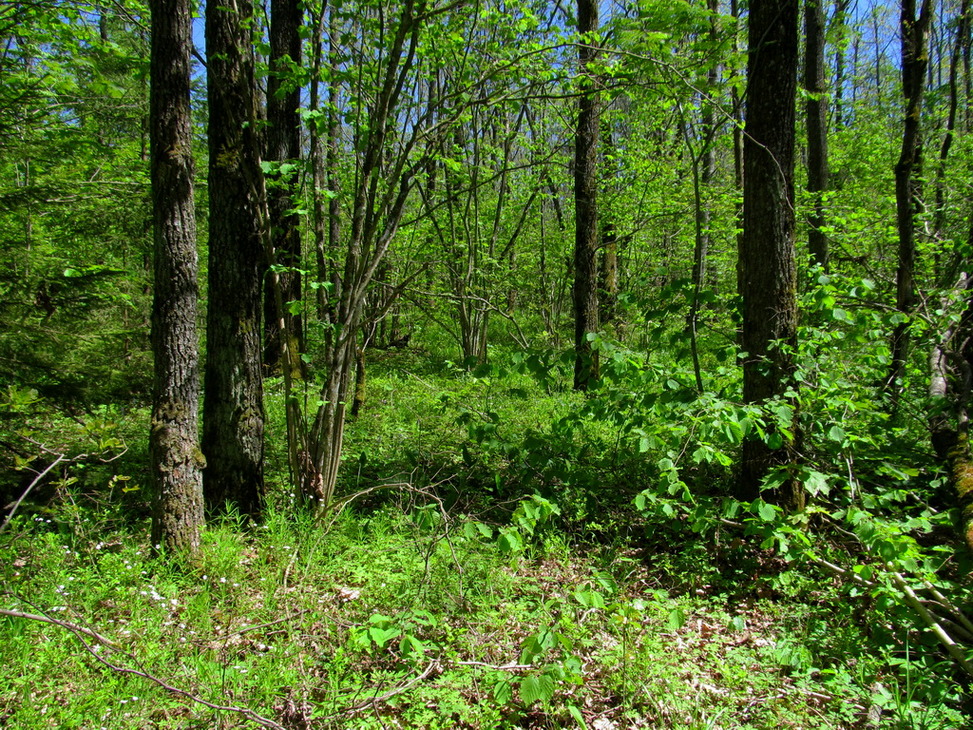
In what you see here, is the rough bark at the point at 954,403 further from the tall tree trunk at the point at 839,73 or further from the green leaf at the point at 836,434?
the tall tree trunk at the point at 839,73

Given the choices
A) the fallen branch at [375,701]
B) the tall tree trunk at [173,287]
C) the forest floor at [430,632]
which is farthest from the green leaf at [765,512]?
the tall tree trunk at [173,287]

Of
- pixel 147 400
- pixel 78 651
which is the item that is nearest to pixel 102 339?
pixel 147 400

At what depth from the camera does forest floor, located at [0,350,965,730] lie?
2408 millimetres

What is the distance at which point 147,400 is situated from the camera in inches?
213

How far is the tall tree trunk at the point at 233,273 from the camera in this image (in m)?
3.79

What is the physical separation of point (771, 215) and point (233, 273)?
392 cm

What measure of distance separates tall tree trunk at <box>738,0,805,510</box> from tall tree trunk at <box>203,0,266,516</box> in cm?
359

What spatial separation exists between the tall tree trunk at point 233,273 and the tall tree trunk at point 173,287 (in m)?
0.28

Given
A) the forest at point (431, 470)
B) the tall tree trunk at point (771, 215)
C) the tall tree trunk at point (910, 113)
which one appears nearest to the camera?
the forest at point (431, 470)

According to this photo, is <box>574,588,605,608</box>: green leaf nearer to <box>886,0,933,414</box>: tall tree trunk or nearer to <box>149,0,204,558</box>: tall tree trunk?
<box>149,0,204,558</box>: tall tree trunk

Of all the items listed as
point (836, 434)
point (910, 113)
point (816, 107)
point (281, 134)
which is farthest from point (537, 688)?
point (816, 107)

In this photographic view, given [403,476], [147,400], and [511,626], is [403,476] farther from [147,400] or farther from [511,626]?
[147,400]

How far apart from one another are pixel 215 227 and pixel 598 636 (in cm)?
367

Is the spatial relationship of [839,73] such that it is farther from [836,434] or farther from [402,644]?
[402,644]
